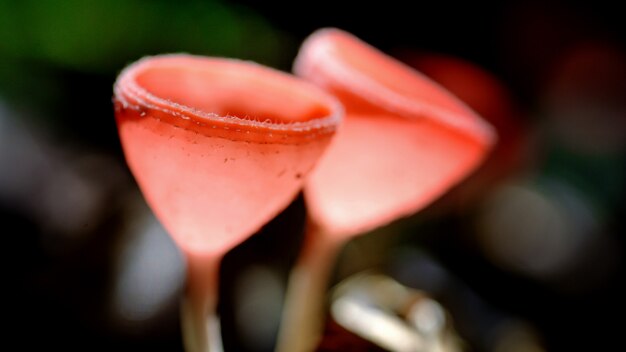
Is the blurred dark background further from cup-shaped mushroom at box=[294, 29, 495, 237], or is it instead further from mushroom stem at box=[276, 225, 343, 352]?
cup-shaped mushroom at box=[294, 29, 495, 237]

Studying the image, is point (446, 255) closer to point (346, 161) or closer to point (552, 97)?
point (552, 97)

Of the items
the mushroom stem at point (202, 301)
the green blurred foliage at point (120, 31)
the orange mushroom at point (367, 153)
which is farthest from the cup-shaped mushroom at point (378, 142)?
the green blurred foliage at point (120, 31)

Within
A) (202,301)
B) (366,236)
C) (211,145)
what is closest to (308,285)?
(202,301)

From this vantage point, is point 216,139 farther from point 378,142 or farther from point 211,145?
point 378,142

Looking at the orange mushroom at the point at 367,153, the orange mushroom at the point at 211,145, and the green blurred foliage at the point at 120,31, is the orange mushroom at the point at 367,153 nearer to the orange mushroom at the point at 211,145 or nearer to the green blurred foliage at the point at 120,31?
Result: the orange mushroom at the point at 211,145

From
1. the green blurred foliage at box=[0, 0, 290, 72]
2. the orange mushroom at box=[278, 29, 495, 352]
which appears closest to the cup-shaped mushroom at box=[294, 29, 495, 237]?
the orange mushroom at box=[278, 29, 495, 352]

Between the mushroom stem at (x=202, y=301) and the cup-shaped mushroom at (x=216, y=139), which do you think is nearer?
the cup-shaped mushroom at (x=216, y=139)
